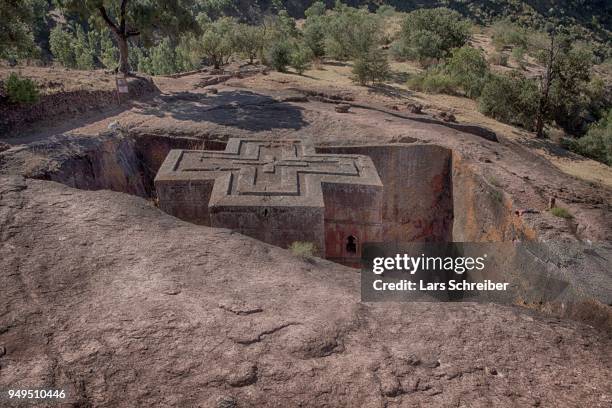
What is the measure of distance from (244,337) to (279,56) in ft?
69.7

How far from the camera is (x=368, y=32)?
23969 millimetres

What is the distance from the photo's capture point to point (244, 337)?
363 cm

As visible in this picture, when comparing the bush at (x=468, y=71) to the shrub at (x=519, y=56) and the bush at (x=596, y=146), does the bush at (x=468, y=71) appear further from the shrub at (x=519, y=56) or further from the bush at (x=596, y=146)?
the shrub at (x=519, y=56)

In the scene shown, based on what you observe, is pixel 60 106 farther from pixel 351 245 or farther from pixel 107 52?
pixel 107 52

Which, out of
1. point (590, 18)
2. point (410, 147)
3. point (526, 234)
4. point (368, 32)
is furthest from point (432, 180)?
point (590, 18)

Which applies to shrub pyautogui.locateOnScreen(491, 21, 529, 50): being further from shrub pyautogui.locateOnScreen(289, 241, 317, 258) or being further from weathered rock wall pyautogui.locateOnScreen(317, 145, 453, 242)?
shrub pyautogui.locateOnScreen(289, 241, 317, 258)

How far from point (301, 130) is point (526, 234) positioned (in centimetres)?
654

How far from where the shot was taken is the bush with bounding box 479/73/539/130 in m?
17.5

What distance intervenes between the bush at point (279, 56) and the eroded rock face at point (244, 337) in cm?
1950

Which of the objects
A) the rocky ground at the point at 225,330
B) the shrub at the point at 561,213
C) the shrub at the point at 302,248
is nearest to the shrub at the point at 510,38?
the shrub at the point at 561,213

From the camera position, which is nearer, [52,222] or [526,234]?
[52,222]

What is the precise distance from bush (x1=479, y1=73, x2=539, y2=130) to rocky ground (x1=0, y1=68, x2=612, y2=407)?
15.2m

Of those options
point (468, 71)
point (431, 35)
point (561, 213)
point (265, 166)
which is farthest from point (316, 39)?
point (561, 213)

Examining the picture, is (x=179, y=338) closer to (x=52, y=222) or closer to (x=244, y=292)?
(x=244, y=292)
